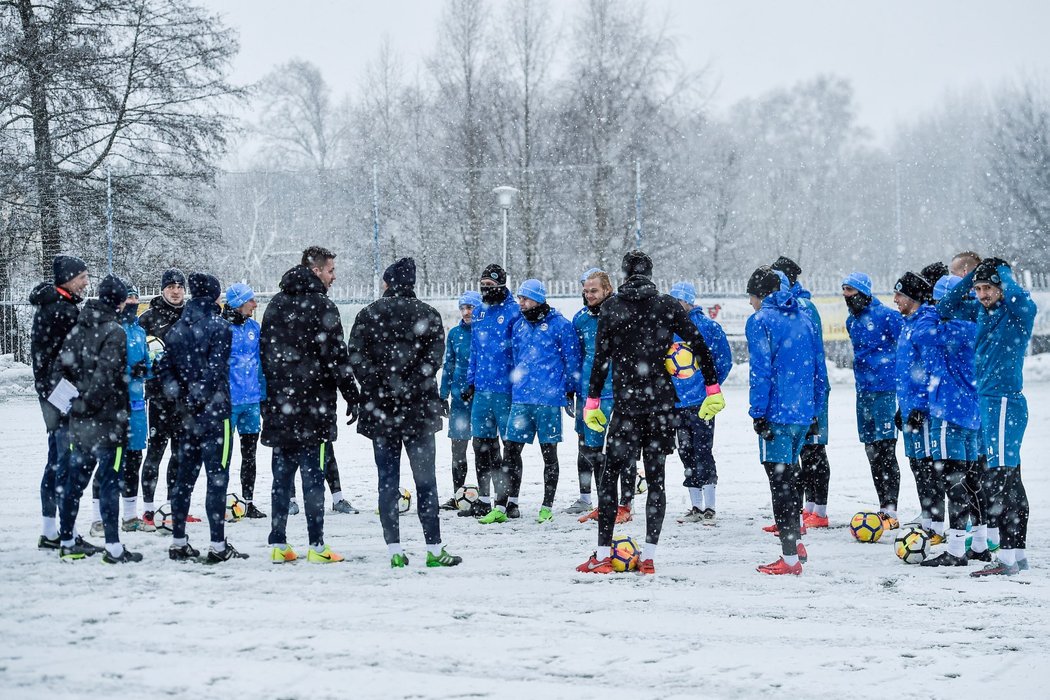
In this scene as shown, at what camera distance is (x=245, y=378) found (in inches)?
302

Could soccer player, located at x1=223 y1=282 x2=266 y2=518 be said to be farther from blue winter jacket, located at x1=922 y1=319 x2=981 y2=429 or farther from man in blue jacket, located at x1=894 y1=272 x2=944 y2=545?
blue winter jacket, located at x1=922 y1=319 x2=981 y2=429

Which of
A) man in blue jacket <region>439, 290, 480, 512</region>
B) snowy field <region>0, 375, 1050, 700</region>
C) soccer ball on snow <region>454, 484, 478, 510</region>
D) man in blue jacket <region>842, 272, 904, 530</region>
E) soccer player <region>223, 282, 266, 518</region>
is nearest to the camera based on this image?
snowy field <region>0, 375, 1050, 700</region>

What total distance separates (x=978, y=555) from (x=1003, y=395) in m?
1.20

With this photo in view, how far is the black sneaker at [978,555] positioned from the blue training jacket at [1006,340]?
116 cm

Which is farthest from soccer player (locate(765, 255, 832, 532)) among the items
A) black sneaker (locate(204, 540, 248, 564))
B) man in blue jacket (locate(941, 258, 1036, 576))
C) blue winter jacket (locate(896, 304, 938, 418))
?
black sneaker (locate(204, 540, 248, 564))

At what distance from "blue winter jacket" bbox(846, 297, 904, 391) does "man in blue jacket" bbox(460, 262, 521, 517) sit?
268 centimetres

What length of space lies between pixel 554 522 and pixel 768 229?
1511 inches

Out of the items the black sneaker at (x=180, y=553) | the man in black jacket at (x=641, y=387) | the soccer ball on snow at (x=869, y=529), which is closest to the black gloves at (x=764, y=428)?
the man in black jacket at (x=641, y=387)

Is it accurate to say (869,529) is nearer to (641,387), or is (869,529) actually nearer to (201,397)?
(641,387)

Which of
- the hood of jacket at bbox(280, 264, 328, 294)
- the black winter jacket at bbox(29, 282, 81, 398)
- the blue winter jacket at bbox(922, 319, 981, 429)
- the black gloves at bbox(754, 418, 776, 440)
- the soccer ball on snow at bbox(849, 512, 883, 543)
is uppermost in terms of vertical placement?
the hood of jacket at bbox(280, 264, 328, 294)

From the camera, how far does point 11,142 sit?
2359cm

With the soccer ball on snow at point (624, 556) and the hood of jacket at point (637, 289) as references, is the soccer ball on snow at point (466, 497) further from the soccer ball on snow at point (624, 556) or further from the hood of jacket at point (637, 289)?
the hood of jacket at point (637, 289)

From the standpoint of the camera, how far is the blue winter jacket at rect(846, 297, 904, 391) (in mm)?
7070

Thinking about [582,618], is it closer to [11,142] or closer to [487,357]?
[487,357]
